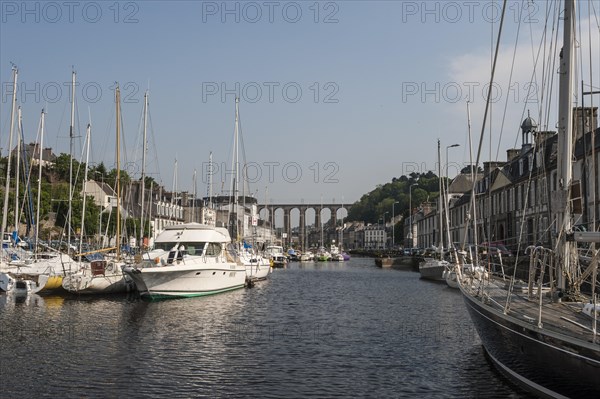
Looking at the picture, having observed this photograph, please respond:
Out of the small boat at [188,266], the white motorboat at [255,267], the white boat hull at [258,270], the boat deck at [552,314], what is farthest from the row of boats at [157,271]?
the boat deck at [552,314]

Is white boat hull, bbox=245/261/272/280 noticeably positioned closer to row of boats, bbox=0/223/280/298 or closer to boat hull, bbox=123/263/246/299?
row of boats, bbox=0/223/280/298

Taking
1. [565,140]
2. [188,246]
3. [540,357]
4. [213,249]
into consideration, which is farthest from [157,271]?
[540,357]

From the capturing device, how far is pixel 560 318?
13398 mm

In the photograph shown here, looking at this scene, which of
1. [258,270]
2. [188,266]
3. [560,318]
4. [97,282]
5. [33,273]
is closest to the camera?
[560,318]

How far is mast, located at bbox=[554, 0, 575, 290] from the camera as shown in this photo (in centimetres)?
1522

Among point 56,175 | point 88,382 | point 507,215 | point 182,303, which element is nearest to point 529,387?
point 88,382

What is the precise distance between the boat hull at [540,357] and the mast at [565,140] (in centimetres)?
221

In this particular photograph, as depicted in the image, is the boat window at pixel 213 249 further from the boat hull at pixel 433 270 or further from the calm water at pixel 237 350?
the boat hull at pixel 433 270

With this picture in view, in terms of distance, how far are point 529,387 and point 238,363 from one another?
8701 mm

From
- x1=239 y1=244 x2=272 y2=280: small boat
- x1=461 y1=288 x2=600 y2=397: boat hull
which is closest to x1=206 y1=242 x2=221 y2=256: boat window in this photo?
x1=239 y1=244 x2=272 y2=280: small boat

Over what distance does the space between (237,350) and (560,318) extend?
1140 cm

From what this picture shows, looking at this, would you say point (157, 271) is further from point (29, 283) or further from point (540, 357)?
point (540, 357)

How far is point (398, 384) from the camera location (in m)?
16.8

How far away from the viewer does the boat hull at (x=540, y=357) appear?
11023mm
